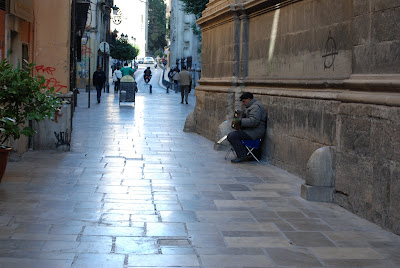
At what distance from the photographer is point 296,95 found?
31.7 feet

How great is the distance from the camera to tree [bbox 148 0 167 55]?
11931 cm

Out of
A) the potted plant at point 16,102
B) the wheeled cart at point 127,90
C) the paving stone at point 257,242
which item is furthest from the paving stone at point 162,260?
the wheeled cart at point 127,90

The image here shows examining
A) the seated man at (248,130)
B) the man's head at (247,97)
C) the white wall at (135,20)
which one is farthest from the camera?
the white wall at (135,20)

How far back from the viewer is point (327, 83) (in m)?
8.62

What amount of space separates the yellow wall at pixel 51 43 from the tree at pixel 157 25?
10543 centimetres

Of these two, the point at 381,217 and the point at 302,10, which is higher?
the point at 302,10

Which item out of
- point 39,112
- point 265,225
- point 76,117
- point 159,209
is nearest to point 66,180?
point 39,112

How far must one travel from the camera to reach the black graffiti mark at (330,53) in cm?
870

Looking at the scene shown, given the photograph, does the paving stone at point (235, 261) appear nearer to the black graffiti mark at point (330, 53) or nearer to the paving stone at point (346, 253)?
the paving stone at point (346, 253)

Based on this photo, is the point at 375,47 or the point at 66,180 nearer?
the point at 375,47

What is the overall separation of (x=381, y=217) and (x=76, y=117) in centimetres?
1490

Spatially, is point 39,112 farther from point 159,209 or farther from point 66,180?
point 159,209

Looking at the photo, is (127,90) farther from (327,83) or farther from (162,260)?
(162,260)

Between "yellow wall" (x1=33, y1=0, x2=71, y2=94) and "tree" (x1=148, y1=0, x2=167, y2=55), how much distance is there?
4151 inches
